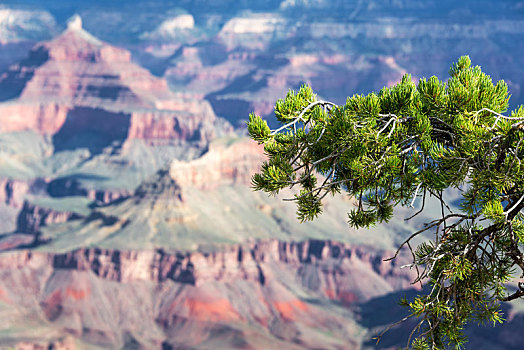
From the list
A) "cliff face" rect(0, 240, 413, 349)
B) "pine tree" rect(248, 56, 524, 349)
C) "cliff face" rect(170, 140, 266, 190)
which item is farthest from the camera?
"cliff face" rect(170, 140, 266, 190)

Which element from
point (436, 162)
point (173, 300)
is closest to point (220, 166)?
point (173, 300)

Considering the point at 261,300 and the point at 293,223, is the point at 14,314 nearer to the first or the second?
the point at 261,300

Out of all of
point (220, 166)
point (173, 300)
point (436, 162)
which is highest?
point (220, 166)

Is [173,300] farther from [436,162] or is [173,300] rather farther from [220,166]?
[436,162]

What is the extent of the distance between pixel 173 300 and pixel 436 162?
13135cm

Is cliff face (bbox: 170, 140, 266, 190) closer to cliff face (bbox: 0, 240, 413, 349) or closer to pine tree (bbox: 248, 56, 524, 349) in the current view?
cliff face (bbox: 0, 240, 413, 349)

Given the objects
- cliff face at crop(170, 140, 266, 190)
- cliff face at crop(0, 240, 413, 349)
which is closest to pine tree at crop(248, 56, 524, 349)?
cliff face at crop(0, 240, 413, 349)

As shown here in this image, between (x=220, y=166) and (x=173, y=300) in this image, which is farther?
(x=220, y=166)

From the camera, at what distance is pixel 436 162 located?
49.2ft

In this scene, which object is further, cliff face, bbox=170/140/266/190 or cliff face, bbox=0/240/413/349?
cliff face, bbox=170/140/266/190

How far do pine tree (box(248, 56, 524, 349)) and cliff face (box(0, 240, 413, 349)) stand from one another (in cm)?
11296

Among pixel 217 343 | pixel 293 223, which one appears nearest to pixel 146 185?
pixel 293 223

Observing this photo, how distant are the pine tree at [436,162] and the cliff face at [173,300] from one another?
371ft

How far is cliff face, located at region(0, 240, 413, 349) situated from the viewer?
5285 inches
